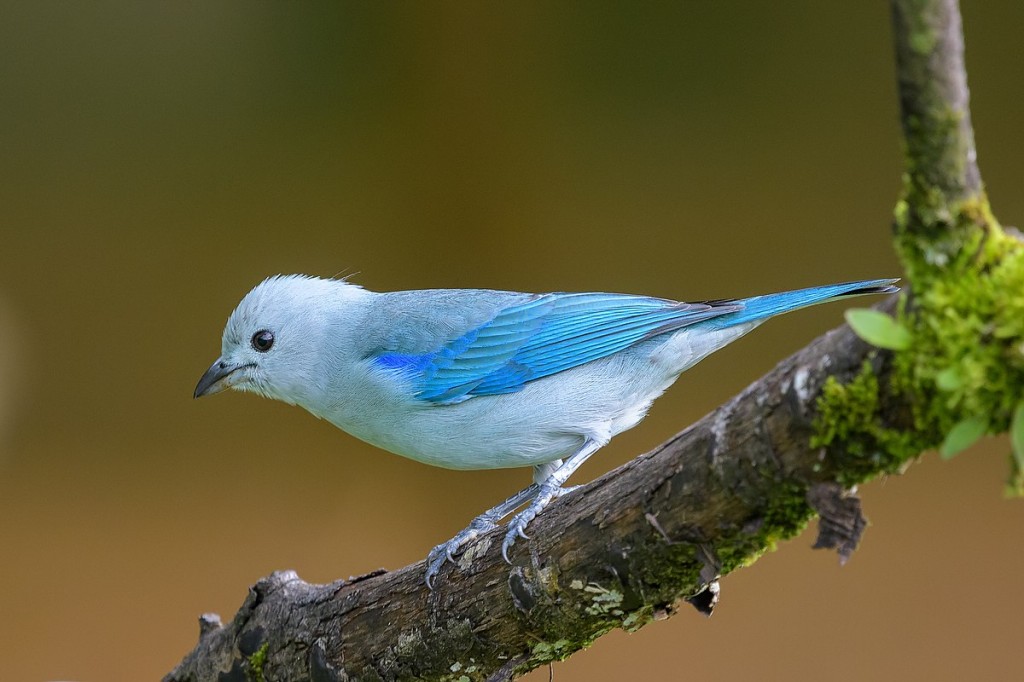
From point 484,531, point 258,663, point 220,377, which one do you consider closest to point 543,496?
point 484,531

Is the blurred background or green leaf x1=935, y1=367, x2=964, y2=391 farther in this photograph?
the blurred background

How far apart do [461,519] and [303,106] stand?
2.96 meters

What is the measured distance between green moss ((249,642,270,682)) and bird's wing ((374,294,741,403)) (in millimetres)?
1030

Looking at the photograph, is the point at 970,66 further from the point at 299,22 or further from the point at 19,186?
the point at 19,186

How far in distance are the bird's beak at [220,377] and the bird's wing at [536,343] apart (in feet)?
2.23

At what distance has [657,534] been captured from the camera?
8.57ft

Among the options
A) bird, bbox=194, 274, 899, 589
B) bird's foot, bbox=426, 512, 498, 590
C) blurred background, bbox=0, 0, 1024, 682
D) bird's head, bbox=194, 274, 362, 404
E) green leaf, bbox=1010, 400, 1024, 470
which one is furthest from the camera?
blurred background, bbox=0, 0, 1024, 682

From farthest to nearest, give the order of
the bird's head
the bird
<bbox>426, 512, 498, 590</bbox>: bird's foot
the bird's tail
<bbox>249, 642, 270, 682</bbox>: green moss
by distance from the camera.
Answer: the bird's head → the bird → <bbox>249, 642, 270, 682</bbox>: green moss → <bbox>426, 512, 498, 590</bbox>: bird's foot → the bird's tail

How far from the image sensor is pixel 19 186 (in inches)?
254

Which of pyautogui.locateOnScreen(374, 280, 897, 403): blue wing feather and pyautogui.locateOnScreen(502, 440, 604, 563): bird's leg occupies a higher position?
pyautogui.locateOnScreen(374, 280, 897, 403): blue wing feather

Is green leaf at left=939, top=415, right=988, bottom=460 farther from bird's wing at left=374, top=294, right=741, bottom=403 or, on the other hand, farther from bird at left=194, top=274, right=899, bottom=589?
bird's wing at left=374, top=294, right=741, bottom=403

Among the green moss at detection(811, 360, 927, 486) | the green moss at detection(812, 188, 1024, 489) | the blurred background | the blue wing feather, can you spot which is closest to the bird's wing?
the blue wing feather

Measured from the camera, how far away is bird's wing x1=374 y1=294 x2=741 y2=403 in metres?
3.79

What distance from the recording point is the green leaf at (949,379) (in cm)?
197
